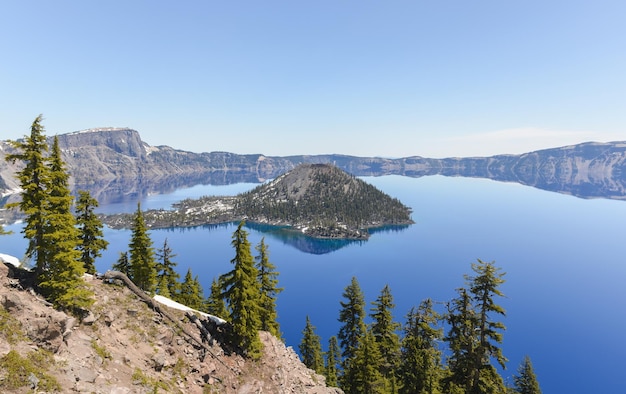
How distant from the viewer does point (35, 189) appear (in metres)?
25.0

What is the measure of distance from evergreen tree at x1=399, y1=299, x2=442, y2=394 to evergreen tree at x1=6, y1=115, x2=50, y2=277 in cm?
3671

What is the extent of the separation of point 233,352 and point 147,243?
20.7m

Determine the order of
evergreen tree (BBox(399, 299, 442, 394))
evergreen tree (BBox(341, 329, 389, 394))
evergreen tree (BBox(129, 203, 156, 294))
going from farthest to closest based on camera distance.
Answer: evergreen tree (BBox(129, 203, 156, 294)) < evergreen tree (BBox(341, 329, 389, 394)) < evergreen tree (BBox(399, 299, 442, 394))

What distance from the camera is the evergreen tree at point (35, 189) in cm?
2422

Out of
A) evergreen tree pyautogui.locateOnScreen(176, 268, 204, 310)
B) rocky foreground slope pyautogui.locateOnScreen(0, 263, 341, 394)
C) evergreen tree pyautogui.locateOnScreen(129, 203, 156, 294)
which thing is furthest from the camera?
evergreen tree pyautogui.locateOnScreen(176, 268, 204, 310)

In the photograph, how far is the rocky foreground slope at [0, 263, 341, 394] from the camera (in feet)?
59.1

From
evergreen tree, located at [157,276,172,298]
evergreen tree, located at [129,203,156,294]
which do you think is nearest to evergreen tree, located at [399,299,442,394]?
evergreen tree, located at [129,203,156,294]

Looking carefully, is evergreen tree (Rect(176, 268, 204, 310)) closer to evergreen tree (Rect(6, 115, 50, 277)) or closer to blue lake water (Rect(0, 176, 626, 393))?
evergreen tree (Rect(6, 115, 50, 277))

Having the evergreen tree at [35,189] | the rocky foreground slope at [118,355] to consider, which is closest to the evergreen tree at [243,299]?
the rocky foreground slope at [118,355]

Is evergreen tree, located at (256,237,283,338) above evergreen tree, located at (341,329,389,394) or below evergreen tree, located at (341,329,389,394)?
above

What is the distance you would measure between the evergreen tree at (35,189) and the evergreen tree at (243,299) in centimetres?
1557

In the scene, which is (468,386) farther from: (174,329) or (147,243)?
(147,243)

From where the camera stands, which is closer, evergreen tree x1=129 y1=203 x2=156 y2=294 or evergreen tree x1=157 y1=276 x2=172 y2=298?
evergreen tree x1=129 y1=203 x2=156 y2=294

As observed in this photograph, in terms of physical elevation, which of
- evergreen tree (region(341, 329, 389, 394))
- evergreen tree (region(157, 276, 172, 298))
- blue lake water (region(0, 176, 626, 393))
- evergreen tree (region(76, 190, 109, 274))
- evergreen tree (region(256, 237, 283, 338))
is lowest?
blue lake water (region(0, 176, 626, 393))
